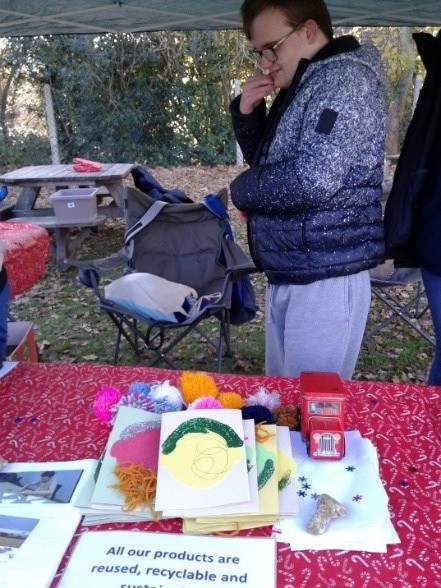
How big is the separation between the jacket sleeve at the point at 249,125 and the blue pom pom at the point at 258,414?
0.90 metres

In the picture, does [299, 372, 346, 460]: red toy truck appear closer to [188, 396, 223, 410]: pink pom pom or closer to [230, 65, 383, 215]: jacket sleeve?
[188, 396, 223, 410]: pink pom pom

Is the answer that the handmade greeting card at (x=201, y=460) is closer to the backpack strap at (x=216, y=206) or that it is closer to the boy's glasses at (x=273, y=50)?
the boy's glasses at (x=273, y=50)

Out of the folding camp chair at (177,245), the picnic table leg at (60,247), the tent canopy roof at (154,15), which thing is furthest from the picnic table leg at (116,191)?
the tent canopy roof at (154,15)

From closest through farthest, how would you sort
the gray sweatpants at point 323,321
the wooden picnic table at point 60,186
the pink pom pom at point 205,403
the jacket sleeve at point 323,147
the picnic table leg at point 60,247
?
the pink pom pom at point 205,403
the jacket sleeve at point 323,147
the gray sweatpants at point 323,321
the picnic table leg at point 60,247
the wooden picnic table at point 60,186

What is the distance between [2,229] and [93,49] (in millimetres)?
7055

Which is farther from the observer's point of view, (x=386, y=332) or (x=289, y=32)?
(x=386, y=332)

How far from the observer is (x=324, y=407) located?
1.07 metres

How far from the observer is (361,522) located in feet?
3.03

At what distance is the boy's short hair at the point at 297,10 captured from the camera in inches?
57.6

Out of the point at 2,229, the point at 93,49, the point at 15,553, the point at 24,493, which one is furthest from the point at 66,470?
the point at 93,49

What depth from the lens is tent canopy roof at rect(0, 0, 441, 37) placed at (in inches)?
101

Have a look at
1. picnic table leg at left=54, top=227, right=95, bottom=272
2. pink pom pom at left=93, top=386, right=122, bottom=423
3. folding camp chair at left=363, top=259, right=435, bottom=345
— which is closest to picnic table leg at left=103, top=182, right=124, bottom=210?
picnic table leg at left=54, top=227, right=95, bottom=272

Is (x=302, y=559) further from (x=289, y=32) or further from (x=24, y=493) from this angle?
(x=289, y=32)

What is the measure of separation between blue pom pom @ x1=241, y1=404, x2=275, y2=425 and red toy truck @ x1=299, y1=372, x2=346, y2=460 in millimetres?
98
